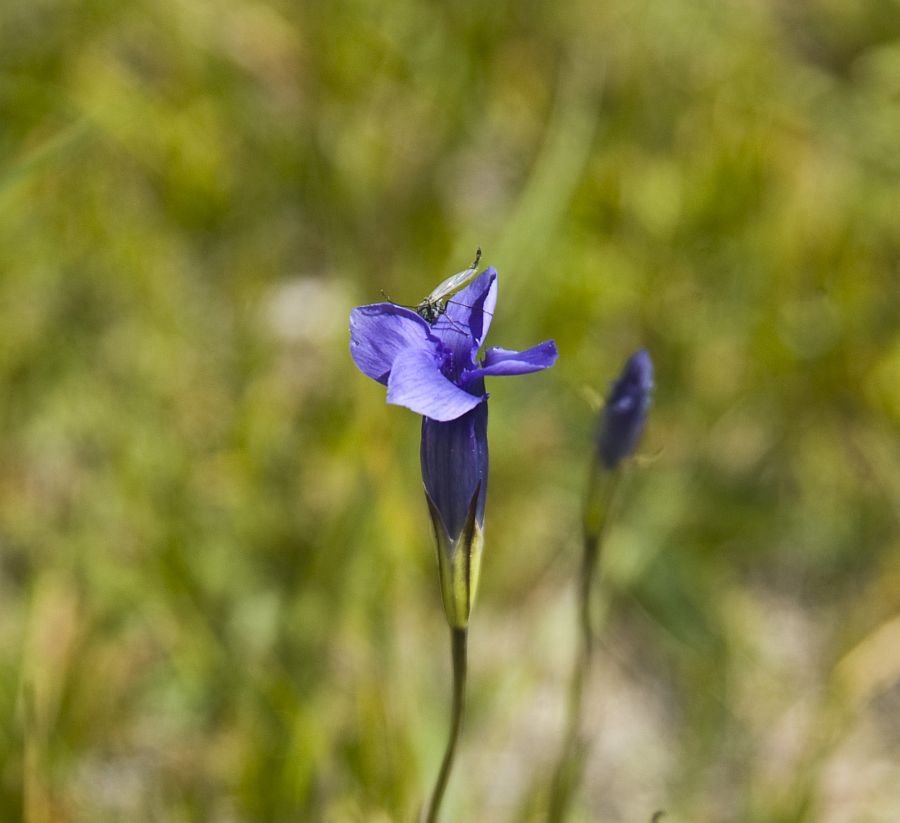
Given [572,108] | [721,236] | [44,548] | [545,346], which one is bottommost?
[44,548]

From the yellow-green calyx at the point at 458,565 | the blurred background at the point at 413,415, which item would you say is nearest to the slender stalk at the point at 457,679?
the yellow-green calyx at the point at 458,565

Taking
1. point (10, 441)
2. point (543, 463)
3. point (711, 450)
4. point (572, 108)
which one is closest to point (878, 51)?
point (572, 108)

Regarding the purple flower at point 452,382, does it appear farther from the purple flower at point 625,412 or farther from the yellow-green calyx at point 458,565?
the purple flower at point 625,412

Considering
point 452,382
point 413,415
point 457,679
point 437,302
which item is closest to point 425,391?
point 452,382

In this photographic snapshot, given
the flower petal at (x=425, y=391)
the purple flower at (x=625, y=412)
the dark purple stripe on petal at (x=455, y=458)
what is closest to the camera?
the flower petal at (x=425, y=391)

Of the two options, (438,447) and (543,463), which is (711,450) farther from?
(438,447)

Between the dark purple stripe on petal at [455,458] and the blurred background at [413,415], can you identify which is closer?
the dark purple stripe on petal at [455,458]
